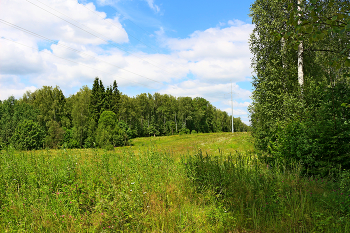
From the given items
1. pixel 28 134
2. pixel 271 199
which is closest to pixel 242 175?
pixel 271 199

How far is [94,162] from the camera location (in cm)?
592

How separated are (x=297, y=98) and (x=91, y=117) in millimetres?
45961

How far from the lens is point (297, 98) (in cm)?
1023

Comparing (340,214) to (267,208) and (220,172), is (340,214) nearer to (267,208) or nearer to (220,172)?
(267,208)

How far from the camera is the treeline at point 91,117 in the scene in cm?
3625

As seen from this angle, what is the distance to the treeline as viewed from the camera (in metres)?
36.2

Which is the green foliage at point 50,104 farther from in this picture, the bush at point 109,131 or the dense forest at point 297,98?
the dense forest at point 297,98

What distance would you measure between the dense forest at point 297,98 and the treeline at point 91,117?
394cm

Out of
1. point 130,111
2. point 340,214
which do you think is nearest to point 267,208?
point 340,214

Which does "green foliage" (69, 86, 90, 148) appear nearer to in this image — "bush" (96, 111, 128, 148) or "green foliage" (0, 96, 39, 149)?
"bush" (96, 111, 128, 148)

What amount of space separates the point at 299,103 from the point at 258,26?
537 centimetres

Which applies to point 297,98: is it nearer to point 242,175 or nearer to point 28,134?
point 242,175

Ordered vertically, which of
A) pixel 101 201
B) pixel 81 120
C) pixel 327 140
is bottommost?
pixel 101 201

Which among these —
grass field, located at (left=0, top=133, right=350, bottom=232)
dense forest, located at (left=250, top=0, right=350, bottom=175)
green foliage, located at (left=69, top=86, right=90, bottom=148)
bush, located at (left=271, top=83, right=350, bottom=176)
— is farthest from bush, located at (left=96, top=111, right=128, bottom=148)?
bush, located at (left=271, top=83, right=350, bottom=176)
